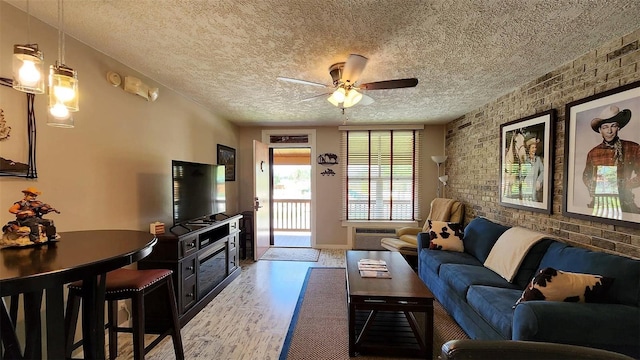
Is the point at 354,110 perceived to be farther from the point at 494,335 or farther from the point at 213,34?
the point at 494,335

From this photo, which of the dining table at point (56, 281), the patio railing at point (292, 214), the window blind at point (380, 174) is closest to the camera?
the dining table at point (56, 281)

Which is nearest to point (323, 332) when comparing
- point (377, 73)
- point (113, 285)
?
point (113, 285)

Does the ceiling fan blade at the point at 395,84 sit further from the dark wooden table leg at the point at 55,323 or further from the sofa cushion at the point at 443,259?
the dark wooden table leg at the point at 55,323

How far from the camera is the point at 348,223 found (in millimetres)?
5051

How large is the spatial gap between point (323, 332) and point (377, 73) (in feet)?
8.03

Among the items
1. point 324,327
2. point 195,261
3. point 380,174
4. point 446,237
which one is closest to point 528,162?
point 446,237

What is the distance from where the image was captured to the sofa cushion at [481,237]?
2.85 metres

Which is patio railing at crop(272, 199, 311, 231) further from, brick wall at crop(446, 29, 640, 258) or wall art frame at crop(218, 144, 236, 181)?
brick wall at crop(446, 29, 640, 258)

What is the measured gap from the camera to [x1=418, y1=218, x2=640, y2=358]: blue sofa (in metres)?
1.48

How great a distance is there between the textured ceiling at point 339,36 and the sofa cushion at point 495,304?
1.89 metres

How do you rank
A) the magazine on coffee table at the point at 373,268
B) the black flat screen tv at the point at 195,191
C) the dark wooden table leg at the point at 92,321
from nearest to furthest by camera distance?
the dark wooden table leg at the point at 92,321 → the magazine on coffee table at the point at 373,268 → the black flat screen tv at the point at 195,191

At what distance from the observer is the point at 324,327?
2416mm

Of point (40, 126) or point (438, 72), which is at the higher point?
point (438, 72)

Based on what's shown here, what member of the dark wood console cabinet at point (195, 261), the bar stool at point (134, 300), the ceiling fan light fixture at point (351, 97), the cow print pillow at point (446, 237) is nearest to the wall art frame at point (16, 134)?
the bar stool at point (134, 300)
